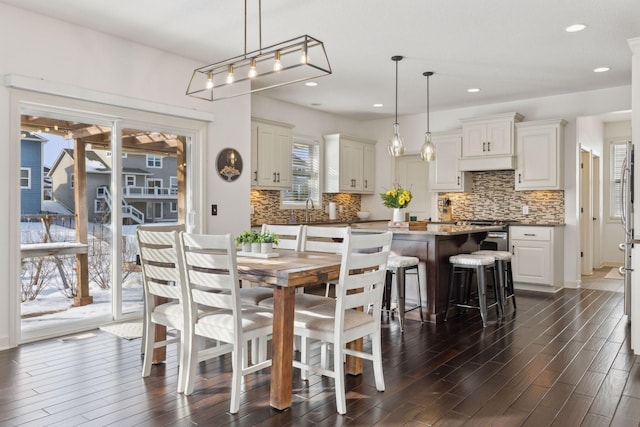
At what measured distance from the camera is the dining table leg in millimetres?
2545

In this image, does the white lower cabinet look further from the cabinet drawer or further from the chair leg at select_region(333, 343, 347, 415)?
the chair leg at select_region(333, 343, 347, 415)

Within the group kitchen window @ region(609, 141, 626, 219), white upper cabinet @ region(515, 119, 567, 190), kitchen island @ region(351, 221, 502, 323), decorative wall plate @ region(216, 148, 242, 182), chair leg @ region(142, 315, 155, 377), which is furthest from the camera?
kitchen window @ region(609, 141, 626, 219)

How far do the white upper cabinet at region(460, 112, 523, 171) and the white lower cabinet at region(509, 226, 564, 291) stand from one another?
1001 millimetres

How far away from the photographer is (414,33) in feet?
14.1

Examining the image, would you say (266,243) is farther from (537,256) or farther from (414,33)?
(537,256)

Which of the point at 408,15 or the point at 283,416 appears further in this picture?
the point at 408,15

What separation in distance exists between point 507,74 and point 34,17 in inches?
192

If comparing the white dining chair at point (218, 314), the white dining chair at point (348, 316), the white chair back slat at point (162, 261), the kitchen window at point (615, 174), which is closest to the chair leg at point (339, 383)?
the white dining chair at point (348, 316)

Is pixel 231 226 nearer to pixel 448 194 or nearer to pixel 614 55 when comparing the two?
pixel 448 194

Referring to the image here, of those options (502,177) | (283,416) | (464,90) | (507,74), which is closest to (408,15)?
(507,74)

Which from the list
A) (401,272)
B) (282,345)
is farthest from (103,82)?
(401,272)

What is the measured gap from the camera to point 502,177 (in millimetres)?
7141

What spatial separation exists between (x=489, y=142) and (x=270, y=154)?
124 inches

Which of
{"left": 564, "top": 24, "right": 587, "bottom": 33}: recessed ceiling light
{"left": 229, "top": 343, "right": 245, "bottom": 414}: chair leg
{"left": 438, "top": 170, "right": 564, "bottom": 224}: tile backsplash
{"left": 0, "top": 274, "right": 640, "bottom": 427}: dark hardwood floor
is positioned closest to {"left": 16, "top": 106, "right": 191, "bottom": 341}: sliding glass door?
{"left": 0, "top": 274, "right": 640, "bottom": 427}: dark hardwood floor
